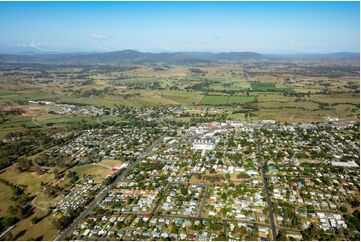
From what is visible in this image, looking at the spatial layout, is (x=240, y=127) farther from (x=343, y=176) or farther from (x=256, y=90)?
(x=256, y=90)

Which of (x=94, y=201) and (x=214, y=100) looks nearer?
(x=94, y=201)

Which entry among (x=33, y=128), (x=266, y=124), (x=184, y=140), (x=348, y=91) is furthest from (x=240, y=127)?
(x=348, y=91)

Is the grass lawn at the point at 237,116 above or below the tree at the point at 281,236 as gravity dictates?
above

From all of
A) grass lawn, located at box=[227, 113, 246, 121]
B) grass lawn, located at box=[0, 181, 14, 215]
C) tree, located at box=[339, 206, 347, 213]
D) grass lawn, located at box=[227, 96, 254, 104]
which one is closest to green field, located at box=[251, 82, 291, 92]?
grass lawn, located at box=[227, 96, 254, 104]

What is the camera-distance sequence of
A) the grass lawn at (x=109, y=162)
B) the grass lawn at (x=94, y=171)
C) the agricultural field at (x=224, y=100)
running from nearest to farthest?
the grass lawn at (x=94, y=171)
the grass lawn at (x=109, y=162)
the agricultural field at (x=224, y=100)

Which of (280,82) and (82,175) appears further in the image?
(280,82)

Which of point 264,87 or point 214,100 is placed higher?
point 264,87

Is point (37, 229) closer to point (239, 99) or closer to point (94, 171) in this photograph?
point (94, 171)

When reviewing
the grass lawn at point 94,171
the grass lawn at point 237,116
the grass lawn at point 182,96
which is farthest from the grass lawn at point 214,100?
the grass lawn at point 94,171

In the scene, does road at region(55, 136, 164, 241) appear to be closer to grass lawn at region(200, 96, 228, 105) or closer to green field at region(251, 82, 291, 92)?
grass lawn at region(200, 96, 228, 105)

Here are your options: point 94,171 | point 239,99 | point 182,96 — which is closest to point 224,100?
point 239,99

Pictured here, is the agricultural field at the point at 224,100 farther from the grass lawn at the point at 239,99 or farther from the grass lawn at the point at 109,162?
the grass lawn at the point at 109,162
